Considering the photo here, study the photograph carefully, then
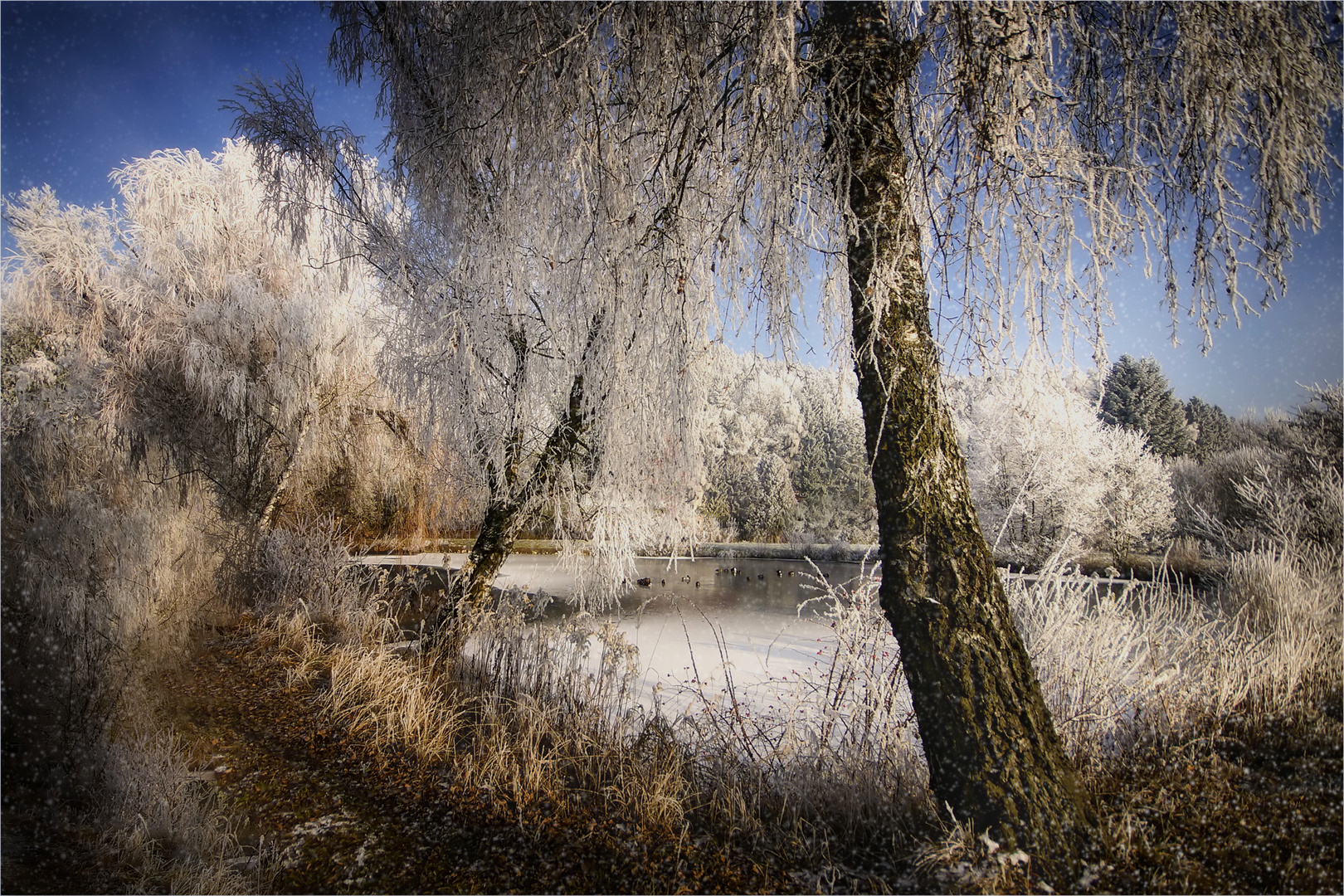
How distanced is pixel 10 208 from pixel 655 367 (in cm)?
827

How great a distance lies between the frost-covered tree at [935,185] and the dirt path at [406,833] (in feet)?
2.77

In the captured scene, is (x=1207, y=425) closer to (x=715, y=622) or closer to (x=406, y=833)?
(x=715, y=622)

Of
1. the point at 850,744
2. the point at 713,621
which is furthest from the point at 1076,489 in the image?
the point at 850,744

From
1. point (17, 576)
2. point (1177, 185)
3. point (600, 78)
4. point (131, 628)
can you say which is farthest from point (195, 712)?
point (1177, 185)

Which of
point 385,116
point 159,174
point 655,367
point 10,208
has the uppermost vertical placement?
point 159,174

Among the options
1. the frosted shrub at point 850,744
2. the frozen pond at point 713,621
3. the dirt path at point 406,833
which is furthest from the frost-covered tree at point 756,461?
the dirt path at point 406,833

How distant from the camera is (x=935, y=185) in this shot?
6.77 ft

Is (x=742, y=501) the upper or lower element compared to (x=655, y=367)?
lower

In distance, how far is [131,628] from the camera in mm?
2932

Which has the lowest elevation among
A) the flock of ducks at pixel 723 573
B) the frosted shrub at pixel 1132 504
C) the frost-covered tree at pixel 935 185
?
the flock of ducks at pixel 723 573

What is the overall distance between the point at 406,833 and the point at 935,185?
291cm

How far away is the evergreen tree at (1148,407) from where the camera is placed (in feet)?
58.9

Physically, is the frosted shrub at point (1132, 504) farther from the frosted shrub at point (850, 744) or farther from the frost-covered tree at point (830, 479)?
the frosted shrub at point (850, 744)

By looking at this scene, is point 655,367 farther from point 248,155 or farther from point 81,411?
point 248,155
